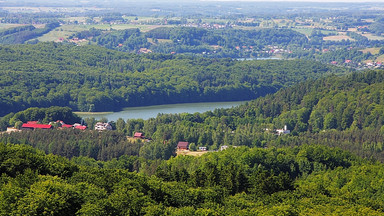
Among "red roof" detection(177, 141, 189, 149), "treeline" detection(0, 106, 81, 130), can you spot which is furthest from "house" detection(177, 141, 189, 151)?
"treeline" detection(0, 106, 81, 130)

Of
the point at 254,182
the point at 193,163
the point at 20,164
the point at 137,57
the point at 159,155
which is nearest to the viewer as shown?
the point at 20,164

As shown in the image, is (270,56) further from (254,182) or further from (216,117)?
(254,182)

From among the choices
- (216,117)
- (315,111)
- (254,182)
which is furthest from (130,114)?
(254,182)

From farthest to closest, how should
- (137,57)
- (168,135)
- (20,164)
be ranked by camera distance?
1. (137,57)
2. (168,135)
3. (20,164)

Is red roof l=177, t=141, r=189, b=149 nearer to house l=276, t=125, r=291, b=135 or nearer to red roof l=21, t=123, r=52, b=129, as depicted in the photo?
red roof l=21, t=123, r=52, b=129

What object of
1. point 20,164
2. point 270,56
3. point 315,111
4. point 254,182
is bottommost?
point 270,56

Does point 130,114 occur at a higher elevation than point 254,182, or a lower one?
lower

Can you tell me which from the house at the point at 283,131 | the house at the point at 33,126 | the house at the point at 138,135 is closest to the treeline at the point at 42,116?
the house at the point at 33,126

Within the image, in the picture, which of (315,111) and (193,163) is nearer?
(193,163)
